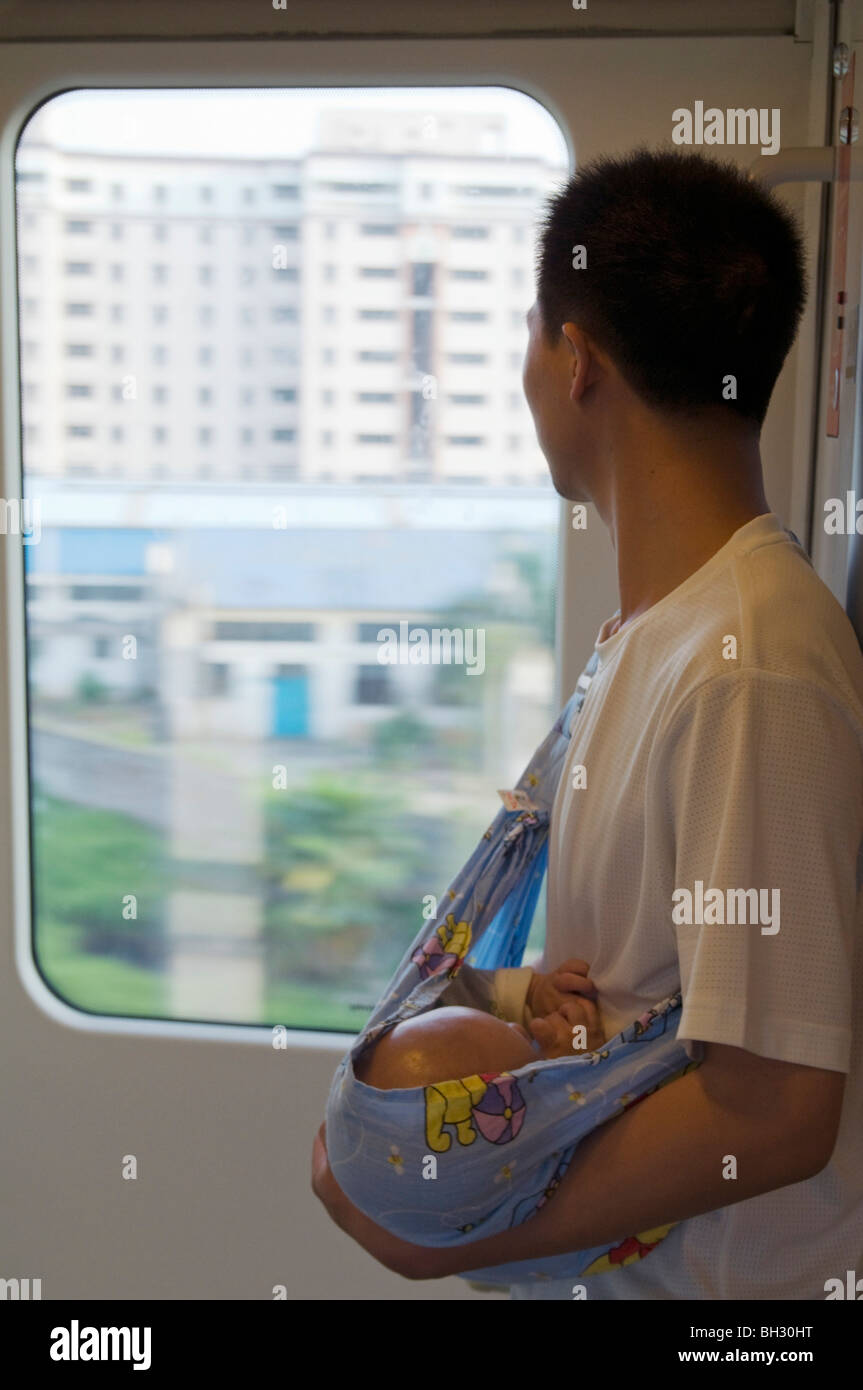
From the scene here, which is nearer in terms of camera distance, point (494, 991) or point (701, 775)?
point (701, 775)

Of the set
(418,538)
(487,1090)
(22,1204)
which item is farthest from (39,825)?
(487,1090)

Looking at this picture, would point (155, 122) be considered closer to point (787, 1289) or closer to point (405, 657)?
point (405, 657)

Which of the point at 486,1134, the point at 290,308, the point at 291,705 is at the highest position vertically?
the point at 290,308

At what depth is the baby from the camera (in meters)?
1.05

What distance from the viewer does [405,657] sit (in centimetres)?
196

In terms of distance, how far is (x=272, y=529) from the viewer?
1.96 meters

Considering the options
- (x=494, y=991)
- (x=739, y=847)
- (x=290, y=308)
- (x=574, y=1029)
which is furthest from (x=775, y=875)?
(x=290, y=308)

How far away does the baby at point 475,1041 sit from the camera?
105 cm

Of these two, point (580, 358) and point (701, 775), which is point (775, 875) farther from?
point (580, 358)

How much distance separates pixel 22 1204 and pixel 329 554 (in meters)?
1.24

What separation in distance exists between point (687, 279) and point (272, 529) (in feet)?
3.51

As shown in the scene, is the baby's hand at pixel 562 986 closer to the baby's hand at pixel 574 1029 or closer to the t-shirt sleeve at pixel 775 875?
the baby's hand at pixel 574 1029

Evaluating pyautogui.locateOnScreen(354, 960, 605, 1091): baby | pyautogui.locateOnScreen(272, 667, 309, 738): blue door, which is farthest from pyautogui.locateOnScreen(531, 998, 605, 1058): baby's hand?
pyautogui.locateOnScreen(272, 667, 309, 738): blue door

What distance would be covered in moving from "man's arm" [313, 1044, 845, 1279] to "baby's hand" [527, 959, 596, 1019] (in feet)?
0.49
